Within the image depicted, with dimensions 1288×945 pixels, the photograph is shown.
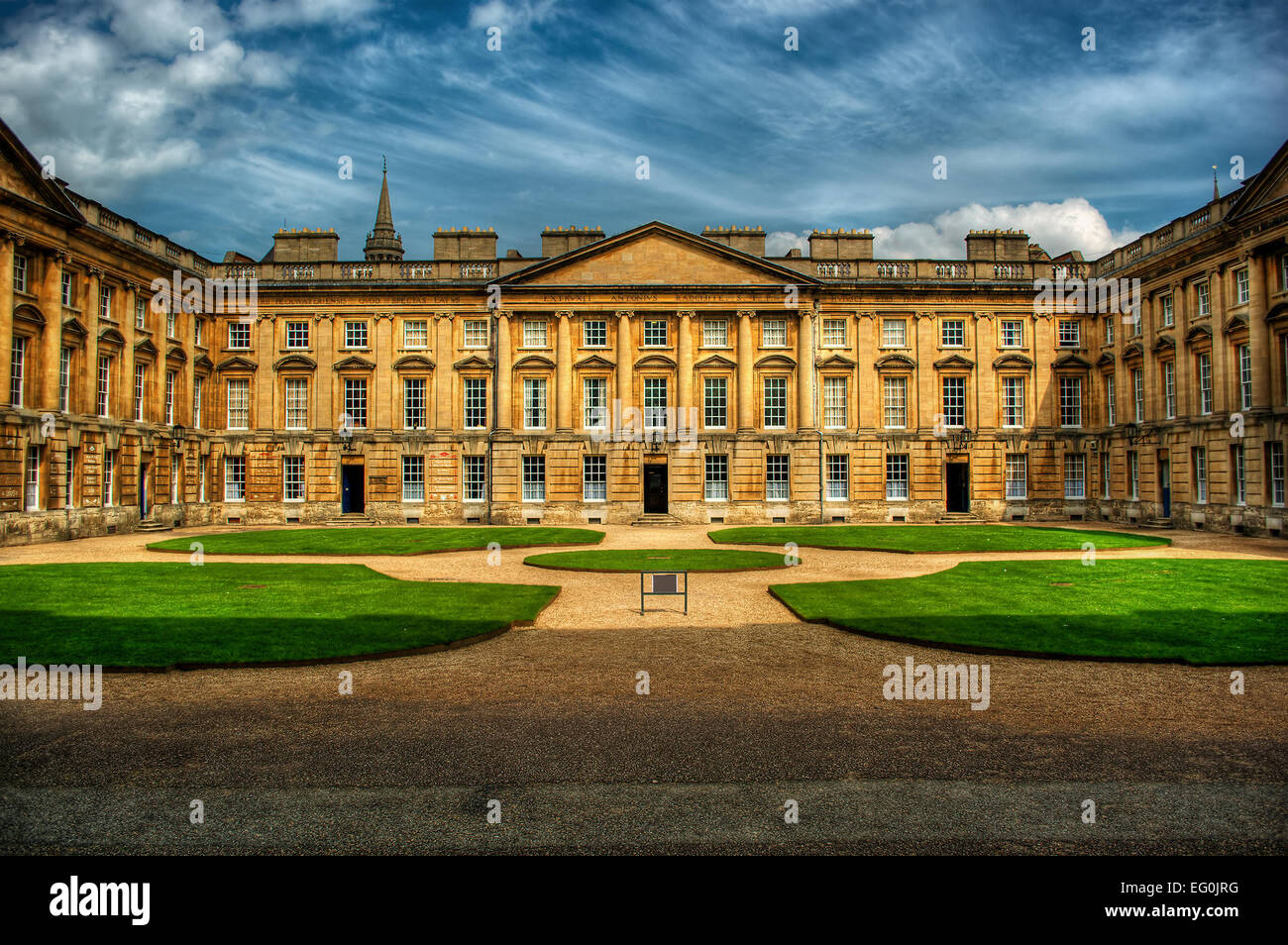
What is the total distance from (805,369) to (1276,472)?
20.5 meters

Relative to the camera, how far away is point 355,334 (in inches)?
1702

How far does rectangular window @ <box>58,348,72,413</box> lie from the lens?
105 ft

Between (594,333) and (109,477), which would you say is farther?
(594,333)

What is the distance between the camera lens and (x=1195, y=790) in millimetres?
6547

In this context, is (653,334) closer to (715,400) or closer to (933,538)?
(715,400)

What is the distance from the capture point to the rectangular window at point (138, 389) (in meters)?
36.8

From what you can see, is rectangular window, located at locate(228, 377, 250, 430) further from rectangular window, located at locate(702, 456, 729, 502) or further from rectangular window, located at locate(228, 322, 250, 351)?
rectangular window, located at locate(702, 456, 729, 502)

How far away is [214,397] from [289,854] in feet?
142

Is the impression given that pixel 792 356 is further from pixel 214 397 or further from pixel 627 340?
pixel 214 397

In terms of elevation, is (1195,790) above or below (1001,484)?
below

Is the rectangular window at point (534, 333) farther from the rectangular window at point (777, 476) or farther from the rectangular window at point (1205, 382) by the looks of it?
the rectangular window at point (1205, 382)

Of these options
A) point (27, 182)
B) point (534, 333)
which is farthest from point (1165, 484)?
point (27, 182)
